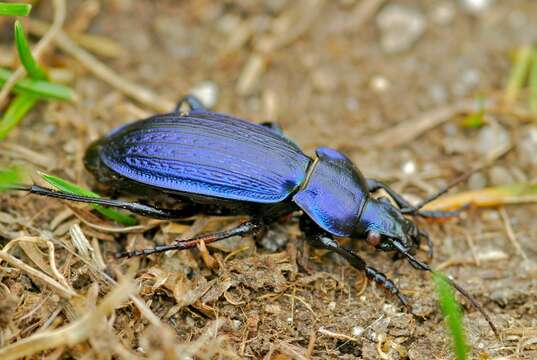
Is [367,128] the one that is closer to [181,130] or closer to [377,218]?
[377,218]

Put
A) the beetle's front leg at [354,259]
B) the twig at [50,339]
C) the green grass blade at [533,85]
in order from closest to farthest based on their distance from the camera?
the twig at [50,339] → the beetle's front leg at [354,259] → the green grass blade at [533,85]

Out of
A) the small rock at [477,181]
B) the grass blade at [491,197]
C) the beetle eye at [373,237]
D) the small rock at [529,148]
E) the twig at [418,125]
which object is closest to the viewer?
the beetle eye at [373,237]

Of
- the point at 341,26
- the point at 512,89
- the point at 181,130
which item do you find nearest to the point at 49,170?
the point at 181,130

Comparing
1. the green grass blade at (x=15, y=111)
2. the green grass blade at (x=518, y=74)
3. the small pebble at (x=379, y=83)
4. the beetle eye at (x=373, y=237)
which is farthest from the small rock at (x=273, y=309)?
the green grass blade at (x=518, y=74)

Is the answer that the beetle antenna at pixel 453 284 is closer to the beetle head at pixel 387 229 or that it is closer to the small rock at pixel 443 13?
the beetle head at pixel 387 229

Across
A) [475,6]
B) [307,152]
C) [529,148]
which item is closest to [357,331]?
[307,152]

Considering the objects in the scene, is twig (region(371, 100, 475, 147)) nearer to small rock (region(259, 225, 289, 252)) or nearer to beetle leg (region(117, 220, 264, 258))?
small rock (region(259, 225, 289, 252))
